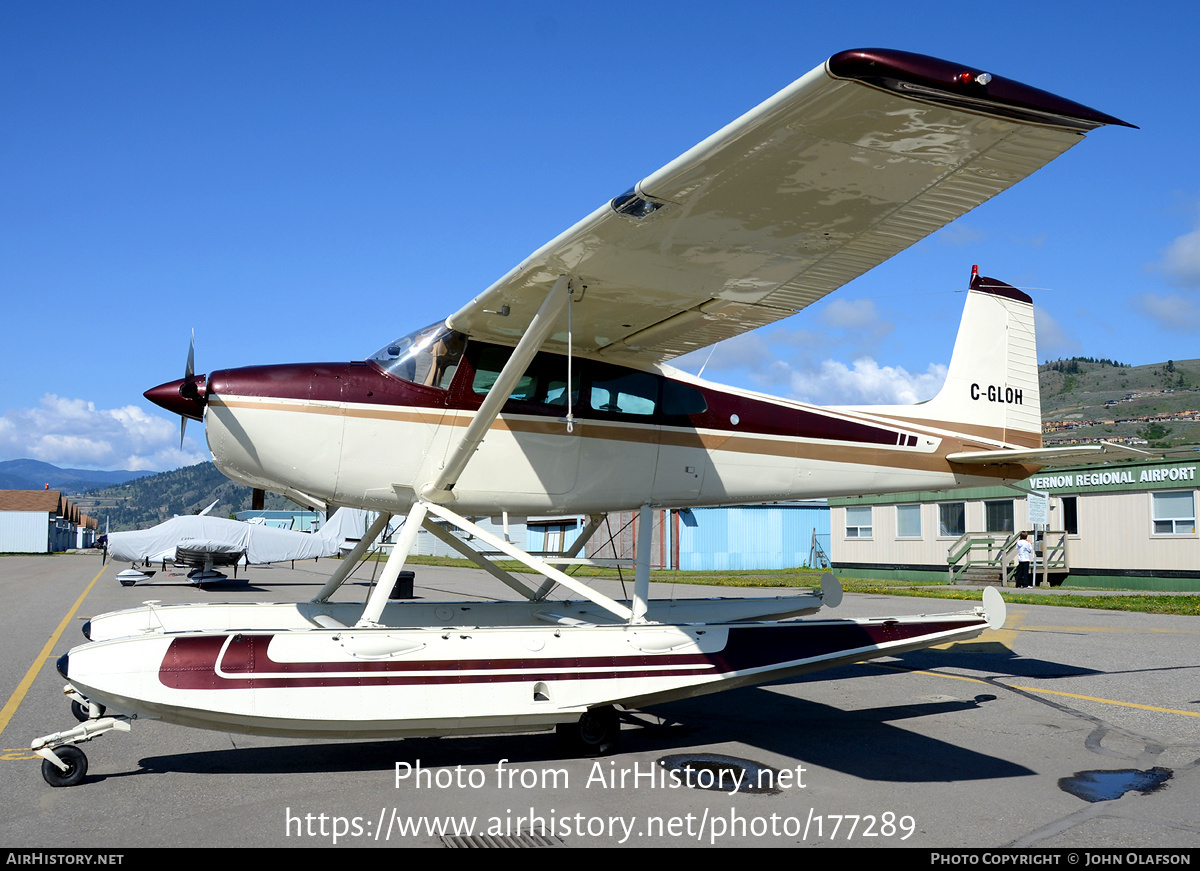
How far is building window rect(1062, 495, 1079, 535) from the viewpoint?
27.0m

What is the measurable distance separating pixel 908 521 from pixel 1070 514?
228 inches

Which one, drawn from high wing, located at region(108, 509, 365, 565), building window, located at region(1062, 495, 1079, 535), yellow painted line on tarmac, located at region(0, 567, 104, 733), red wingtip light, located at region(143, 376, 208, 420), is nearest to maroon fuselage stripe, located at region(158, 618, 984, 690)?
red wingtip light, located at region(143, 376, 208, 420)

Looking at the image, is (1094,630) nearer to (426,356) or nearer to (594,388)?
(594,388)

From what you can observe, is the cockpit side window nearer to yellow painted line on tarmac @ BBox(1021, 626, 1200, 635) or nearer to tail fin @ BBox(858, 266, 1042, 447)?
tail fin @ BBox(858, 266, 1042, 447)

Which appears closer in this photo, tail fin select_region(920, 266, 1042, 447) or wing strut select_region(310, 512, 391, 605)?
wing strut select_region(310, 512, 391, 605)

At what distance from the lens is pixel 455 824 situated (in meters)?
4.70

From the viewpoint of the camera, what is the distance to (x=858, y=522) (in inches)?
1334

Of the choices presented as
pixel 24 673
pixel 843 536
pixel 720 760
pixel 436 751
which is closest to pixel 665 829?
pixel 720 760

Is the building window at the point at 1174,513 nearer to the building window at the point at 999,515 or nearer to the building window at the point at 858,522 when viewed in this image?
the building window at the point at 999,515

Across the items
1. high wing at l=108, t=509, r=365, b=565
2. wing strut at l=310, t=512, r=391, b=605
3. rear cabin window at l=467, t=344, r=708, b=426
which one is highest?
rear cabin window at l=467, t=344, r=708, b=426

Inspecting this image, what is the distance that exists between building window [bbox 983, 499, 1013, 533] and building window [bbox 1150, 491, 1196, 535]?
476 centimetres

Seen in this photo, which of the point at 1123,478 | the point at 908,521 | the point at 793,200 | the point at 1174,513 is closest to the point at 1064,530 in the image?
the point at 1123,478

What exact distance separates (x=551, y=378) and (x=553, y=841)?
13.6ft

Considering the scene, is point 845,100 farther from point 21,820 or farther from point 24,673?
point 24,673
